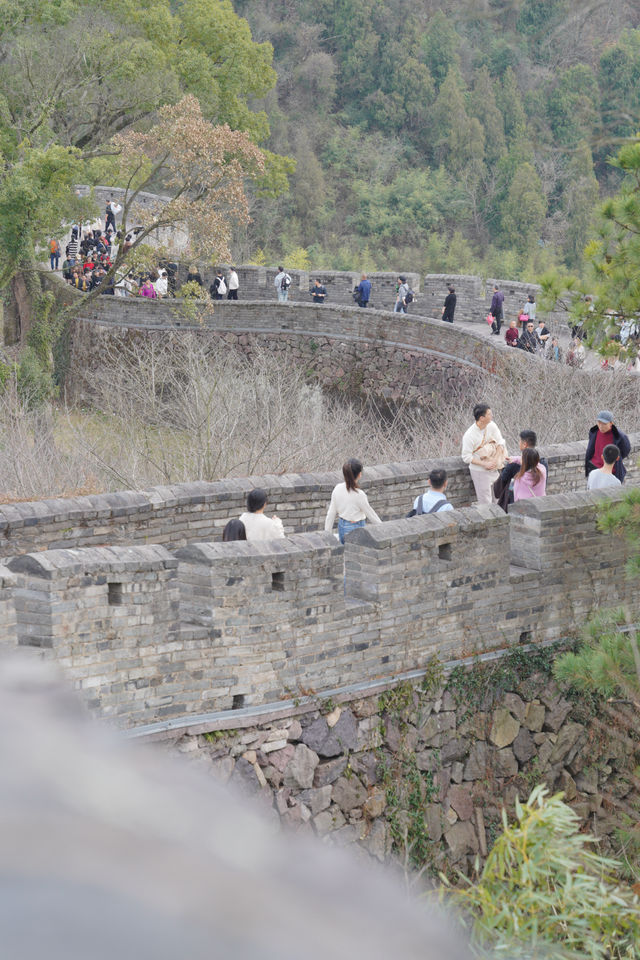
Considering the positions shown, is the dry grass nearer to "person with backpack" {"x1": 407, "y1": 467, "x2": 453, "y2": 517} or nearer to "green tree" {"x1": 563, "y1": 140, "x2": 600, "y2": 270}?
"person with backpack" {"x1": 407, "y1": 467, "x2": 453, "y2": 517}

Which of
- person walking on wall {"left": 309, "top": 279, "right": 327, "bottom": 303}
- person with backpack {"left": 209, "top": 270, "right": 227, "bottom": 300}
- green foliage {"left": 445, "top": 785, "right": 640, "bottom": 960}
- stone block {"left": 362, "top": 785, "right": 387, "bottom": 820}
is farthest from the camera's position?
person with backpack {"left": 209, "top": 270, "right": 227, "bottom": 300}

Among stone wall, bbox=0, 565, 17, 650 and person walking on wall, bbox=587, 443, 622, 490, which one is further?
person walking on wall, bbox=587, 443, 622, 490

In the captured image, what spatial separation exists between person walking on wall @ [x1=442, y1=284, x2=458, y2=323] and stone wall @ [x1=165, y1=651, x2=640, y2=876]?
1740 centimetres

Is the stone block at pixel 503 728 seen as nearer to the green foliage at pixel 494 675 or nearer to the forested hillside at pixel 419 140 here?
the green foliage at pixel 494 675

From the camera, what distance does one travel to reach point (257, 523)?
7.18 meters

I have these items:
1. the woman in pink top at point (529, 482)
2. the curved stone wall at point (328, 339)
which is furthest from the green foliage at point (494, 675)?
the curved stone wall at point (328, 339)

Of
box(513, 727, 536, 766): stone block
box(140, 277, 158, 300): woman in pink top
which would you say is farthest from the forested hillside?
box(513, 727, 536, 766): stone block

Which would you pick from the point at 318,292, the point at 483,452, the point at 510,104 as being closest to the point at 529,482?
the point at 483,452

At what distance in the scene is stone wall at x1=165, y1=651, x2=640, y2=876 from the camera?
21.8 feet

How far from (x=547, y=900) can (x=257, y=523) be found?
3.75 meters

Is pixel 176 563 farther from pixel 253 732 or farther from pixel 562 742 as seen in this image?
pixel 562 742

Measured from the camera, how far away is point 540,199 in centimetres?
4856

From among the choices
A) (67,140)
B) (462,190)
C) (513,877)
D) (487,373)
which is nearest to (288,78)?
(462,190)

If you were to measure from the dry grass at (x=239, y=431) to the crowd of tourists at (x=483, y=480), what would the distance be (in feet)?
16.9
